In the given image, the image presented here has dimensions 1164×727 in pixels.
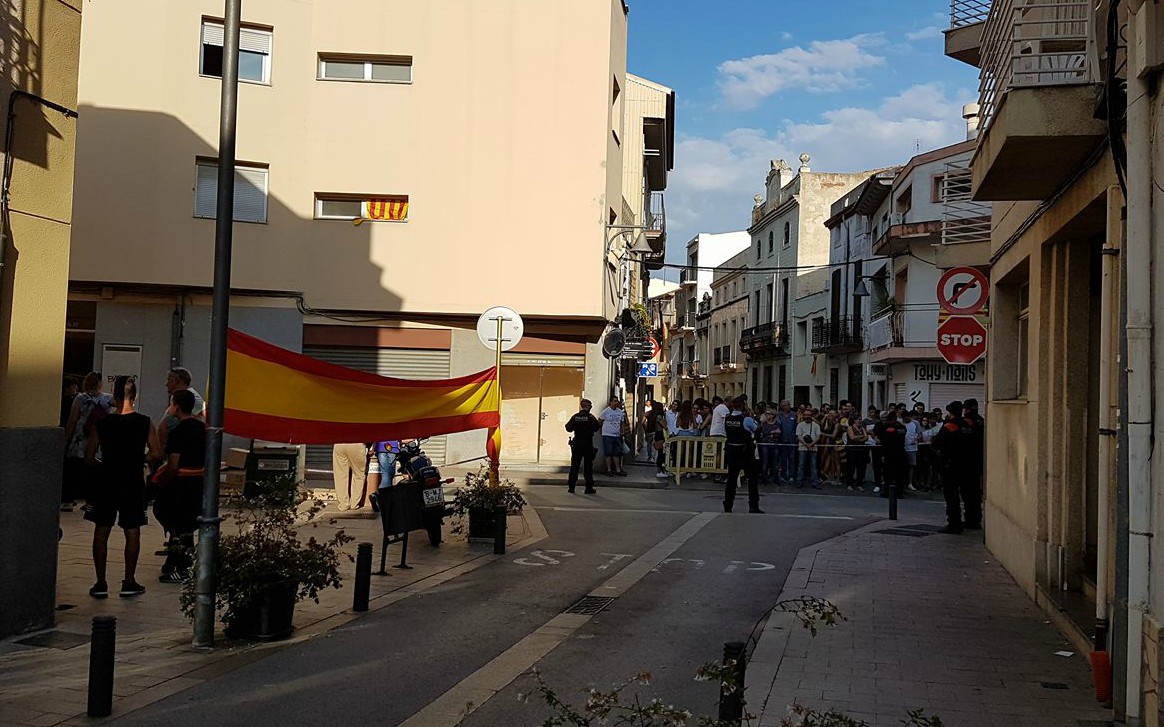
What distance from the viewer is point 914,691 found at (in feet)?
23.3

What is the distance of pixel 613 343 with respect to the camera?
25.1 m

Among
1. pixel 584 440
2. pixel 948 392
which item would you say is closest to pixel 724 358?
pixel 948 392

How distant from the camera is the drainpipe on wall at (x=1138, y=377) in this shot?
6027 mm

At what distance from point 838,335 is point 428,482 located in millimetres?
35074

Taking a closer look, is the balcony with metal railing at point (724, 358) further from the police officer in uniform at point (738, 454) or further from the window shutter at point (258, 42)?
the police officer in uniform at point (738, 454)

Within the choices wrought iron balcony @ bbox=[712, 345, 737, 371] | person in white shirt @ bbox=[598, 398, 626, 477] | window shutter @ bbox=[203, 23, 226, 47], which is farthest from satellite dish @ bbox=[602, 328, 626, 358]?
wrought iron balcony @ bbox=[712, 345, 737, 371]

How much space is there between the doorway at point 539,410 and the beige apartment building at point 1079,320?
13.3 metres

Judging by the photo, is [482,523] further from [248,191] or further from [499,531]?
[248,191]

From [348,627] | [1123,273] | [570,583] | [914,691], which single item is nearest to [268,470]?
[570,583]

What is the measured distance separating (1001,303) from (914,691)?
7734 mm

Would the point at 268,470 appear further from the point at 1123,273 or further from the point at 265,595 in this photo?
the point at 1123,273

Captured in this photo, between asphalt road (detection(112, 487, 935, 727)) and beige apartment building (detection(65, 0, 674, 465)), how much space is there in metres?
10.3

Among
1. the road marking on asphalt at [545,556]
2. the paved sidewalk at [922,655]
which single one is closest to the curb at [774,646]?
the paved sidewalk at [922,655]

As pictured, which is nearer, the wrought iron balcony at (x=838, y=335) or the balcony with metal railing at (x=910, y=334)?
the balcony with metal railing at (x=910, y=334)
